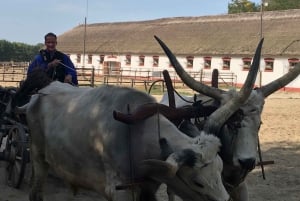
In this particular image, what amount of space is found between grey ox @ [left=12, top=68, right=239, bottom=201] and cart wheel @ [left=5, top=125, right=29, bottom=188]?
1.33 m

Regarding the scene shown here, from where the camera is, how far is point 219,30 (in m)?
45.4

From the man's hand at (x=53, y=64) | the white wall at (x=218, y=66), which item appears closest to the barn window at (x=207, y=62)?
the white wall at (x=218, y=66)

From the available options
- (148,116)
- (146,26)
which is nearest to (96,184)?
(148,116)

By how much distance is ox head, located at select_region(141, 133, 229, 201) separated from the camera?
329 cm

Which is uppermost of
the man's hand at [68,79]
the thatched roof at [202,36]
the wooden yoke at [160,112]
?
the thatched roof at [202,36]

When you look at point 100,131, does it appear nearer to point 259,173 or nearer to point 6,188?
point 6,188

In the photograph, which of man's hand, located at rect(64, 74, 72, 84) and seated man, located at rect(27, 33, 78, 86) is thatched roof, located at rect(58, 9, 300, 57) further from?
man's hand, located at rect(64, 74, 72, 84)

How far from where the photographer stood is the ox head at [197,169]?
3.29 meters

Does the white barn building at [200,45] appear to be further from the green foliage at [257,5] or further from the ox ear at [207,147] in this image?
the ox ear at [207,147]

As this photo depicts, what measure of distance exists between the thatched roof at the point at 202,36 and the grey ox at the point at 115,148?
33.3 metres

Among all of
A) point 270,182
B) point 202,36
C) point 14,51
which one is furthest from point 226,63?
point 14,51

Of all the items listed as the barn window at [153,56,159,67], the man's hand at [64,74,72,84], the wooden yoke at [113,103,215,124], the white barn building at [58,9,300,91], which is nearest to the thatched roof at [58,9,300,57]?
the white barn building at [58,9,300,91]

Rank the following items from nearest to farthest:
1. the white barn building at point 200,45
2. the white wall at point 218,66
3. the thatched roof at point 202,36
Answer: the white wall at point 218,66 → the white barn building at point 200,45 → the thatched roof at point 202,36

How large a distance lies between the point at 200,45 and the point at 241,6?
3407cm
